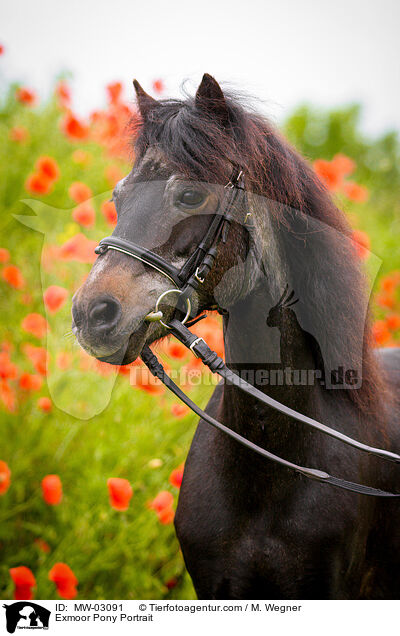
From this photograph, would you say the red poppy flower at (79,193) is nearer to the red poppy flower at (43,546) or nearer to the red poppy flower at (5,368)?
the red poppy flower at (5,368)

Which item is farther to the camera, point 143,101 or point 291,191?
point 143,101

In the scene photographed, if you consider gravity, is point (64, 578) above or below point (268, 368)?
below

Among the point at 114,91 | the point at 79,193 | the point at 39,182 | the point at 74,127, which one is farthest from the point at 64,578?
the point at 114,91

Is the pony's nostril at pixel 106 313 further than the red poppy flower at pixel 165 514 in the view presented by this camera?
No

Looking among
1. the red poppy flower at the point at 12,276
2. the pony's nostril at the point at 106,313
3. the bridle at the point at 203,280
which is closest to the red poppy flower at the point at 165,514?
the bridle at the point at 203,280

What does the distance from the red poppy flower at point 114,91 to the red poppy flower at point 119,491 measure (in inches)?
109

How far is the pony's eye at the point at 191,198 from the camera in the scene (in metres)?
1.58

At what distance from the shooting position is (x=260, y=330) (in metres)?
1.76

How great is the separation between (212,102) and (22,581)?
2224 millimetres

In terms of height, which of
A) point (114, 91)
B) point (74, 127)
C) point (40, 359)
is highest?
point (114, 91)

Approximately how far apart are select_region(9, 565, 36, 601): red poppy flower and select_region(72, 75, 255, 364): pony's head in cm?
136

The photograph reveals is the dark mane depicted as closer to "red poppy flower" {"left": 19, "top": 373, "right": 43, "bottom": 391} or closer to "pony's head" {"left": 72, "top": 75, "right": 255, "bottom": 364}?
"pony's head" {"left": 72, "top": 75, "right": 255, "bottom": 364}
